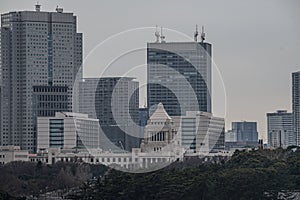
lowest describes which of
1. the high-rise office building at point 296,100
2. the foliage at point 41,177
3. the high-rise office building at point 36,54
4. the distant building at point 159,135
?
the foliage at point 41,177

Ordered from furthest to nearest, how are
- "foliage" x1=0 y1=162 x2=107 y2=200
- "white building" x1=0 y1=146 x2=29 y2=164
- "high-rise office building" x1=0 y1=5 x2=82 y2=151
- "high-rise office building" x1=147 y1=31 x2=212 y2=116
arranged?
"high-rise office building" x1=0 y1=5 x2=82 y2=151 → "high-rise office building" x1=147 y1=31 x2=212 y2=116 → "white building" x1=0 y1=146 x2=29 y2=164 → "foliage" x1=0 y1=162 x2=107 y2=200

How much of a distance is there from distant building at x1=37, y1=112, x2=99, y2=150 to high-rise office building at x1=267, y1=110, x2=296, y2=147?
22.2 metres

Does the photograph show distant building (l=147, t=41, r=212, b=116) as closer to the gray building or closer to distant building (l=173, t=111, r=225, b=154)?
the gray building

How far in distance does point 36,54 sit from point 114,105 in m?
12.6

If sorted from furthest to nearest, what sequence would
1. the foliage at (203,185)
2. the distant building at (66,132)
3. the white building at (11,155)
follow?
the distant building at (66,132) < the white building at (11,155) < the foliage at (203,185)

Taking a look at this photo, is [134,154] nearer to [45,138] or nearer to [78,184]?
[45,138]

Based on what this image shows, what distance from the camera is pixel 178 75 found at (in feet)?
449

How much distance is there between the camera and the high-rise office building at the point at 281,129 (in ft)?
509

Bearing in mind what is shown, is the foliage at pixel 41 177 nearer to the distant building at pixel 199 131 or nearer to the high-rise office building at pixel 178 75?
the distant building at pixel 199 131

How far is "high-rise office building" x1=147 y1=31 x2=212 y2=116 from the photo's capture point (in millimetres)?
133125

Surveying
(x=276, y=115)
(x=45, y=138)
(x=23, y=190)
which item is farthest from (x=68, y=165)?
(x=276, y=115)

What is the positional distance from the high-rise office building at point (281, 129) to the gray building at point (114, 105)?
16.8 metres

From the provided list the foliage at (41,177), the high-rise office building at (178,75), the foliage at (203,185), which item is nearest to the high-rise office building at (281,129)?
the high-rise office building at (178,75)

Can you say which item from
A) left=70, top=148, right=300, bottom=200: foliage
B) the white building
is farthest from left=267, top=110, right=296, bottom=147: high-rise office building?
left=70, top=148, right=300, bottom=200: foliage
